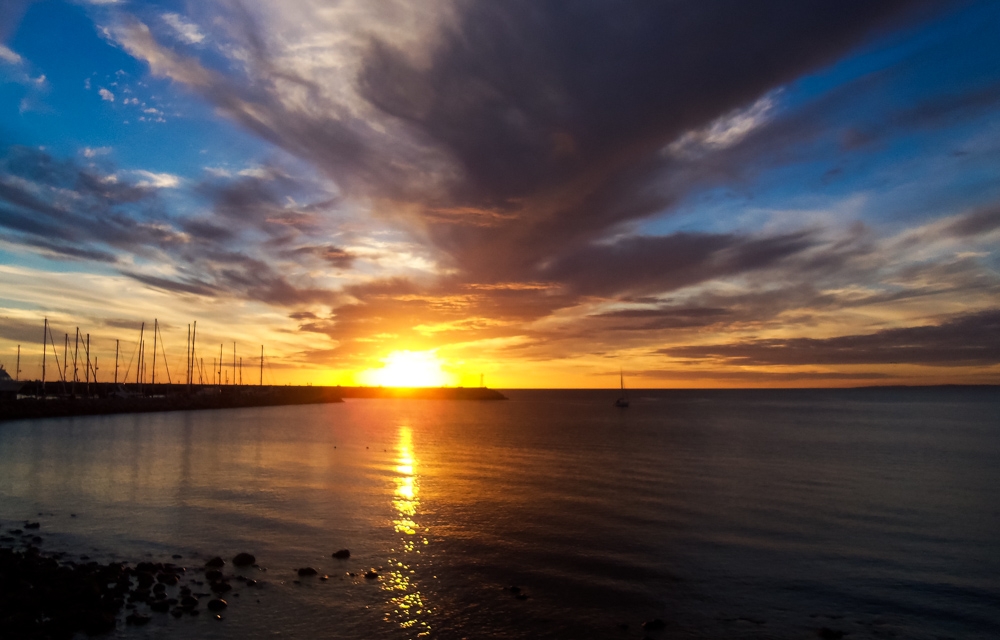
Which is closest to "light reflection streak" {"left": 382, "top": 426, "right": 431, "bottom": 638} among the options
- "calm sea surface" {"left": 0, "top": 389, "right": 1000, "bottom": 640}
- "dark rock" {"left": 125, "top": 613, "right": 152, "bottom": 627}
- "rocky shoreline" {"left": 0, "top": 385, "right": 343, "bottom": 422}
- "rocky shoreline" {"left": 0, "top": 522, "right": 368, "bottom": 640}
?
"calm sea surface" {"left": 0, "top": 389, "right": 1000, "bottom": 640}

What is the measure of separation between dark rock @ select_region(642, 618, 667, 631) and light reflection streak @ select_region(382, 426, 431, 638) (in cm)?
761

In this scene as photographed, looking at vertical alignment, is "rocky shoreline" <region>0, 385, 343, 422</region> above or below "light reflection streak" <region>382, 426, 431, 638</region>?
above

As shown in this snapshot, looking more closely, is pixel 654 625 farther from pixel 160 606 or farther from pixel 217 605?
pixel 160 606

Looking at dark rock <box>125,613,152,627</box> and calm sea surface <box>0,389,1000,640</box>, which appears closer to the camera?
dark rock <box>125,613,152,627</box>

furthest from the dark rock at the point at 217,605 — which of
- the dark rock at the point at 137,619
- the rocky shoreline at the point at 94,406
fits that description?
the rocky shoreline at the point at 94,406

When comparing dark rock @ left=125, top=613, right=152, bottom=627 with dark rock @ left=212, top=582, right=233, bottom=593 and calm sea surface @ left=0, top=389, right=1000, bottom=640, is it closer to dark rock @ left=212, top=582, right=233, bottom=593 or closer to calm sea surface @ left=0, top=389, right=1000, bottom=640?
calm sea surface @ left=0, top=389, right=1000, bottom=640

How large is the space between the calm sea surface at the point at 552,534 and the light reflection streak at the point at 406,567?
0.11 m

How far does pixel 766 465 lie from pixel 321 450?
2104 inches

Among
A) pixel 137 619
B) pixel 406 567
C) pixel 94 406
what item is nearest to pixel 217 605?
pixel 137 619

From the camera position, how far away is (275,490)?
44312mm

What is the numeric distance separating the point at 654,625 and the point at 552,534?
12100 mm

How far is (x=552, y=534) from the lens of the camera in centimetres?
3153

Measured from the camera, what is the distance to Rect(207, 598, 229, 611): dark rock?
67.6 feet

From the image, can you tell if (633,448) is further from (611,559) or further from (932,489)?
(611,559)
